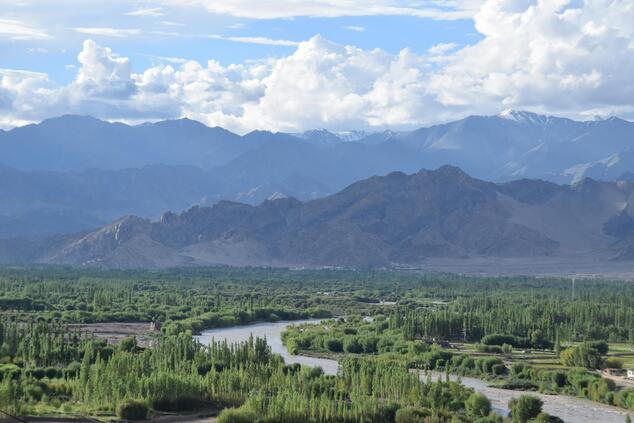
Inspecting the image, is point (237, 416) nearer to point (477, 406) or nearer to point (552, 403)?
point (477, 406)

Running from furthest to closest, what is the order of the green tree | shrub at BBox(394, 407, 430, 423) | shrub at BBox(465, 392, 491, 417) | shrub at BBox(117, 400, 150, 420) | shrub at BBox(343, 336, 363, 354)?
shrub at BBox(343, 336, 363, 354) < shrub at BBox(465, 392, 491, 417) < the green tree < shrub at BBox(394, 407, 430, 423) < shrub at BBox(117, 400, 150, 420)

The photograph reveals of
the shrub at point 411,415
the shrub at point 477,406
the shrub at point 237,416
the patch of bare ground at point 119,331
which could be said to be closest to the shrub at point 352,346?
the patch of bare ground at point 119,331

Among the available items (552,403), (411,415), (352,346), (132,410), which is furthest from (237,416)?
(352,346)

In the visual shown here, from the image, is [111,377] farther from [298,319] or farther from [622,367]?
[298,319]

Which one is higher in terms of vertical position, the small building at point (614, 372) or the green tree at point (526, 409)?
the small building at point (614, 372)

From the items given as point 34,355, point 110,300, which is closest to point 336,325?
point 110,300

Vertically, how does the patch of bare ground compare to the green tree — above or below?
above

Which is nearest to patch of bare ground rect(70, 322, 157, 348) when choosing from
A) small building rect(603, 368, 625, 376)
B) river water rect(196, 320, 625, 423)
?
river water rect(196, 320, 625, 423)

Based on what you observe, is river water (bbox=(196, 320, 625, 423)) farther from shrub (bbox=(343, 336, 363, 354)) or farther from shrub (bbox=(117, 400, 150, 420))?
shrub (bbox=(117, 400, 150, 420))

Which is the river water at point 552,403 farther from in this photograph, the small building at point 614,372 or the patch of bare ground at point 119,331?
the small building at point 614,372
